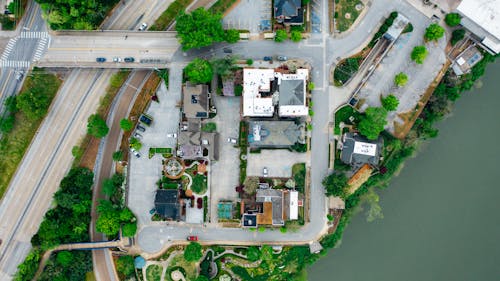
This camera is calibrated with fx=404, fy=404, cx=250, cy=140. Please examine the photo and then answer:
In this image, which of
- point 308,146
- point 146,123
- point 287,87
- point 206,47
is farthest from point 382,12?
point 146,123

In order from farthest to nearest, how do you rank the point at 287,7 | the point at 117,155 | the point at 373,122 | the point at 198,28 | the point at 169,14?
the point at 169,14
the point at 117,155
the point at 287,7
the point at 373,122
the point at 198,28

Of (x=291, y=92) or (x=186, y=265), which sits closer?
(x=291, y=92)

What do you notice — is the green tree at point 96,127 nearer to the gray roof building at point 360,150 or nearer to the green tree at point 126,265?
the green tree at point 126,265

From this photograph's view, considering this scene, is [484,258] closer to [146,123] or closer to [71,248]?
[146,123]

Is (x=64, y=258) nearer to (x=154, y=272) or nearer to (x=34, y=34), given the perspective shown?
(x=154, y=272)

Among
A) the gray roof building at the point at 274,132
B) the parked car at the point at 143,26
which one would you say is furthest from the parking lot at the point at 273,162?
the parked car at the point at 143,26

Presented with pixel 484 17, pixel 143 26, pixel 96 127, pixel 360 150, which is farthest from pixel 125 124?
pixel 484 17
